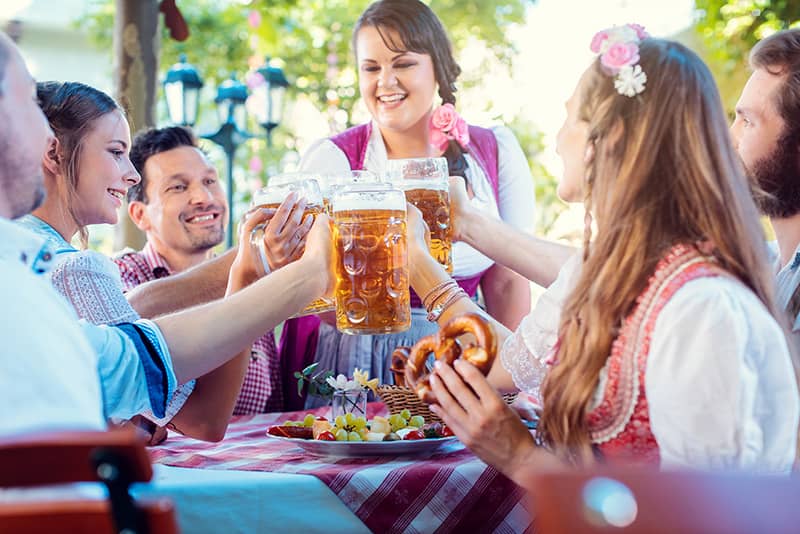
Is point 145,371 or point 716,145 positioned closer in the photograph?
point 716,145

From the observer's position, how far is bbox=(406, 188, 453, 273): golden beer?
79.7 inches

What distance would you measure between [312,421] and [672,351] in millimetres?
935

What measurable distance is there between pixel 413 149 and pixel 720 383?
6.16 feet

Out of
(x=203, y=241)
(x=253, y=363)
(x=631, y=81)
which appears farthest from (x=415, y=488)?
(x=203, y=241)

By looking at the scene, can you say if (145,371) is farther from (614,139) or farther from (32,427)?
(614,139)

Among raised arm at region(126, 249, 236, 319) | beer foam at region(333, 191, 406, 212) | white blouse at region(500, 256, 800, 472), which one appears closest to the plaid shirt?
raised arm at region(126, 249, 236, 319)

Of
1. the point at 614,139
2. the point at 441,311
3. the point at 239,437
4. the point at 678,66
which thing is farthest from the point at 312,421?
the point at 678,66

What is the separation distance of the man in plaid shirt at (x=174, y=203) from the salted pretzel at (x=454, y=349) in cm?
175

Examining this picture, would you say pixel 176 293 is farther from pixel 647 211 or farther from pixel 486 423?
pixel 647 211

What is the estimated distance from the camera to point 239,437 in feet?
7.02

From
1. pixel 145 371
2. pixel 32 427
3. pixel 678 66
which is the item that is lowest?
pixel 145 371

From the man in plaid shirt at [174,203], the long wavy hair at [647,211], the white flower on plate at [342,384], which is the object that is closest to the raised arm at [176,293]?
the white flower on plate at [342,384]

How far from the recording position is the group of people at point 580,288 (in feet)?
4.14

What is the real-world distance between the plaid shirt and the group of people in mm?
946
